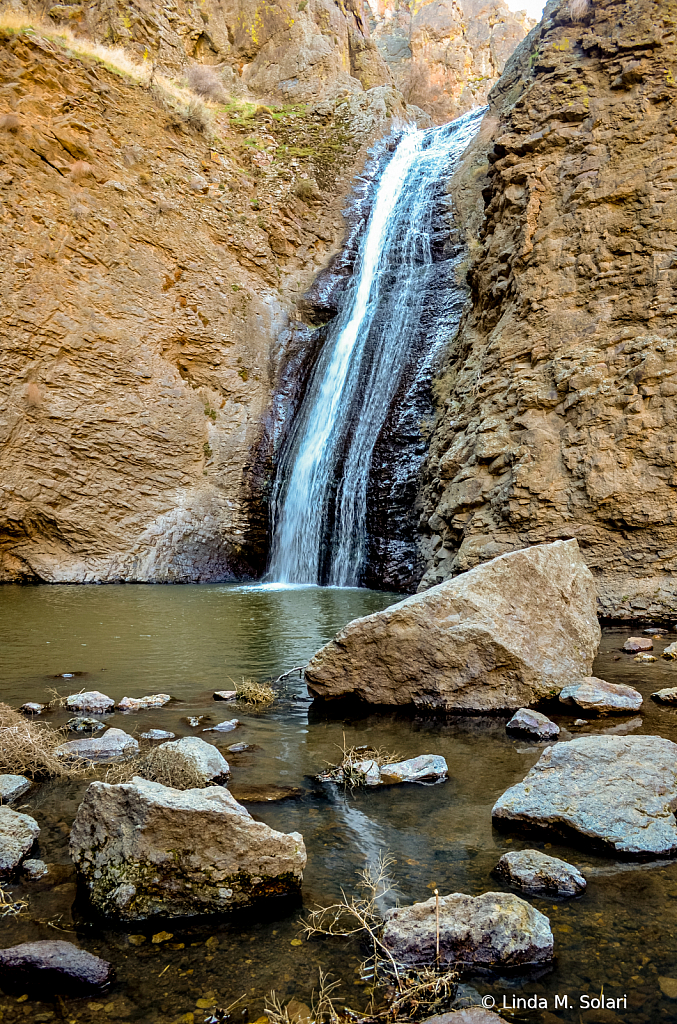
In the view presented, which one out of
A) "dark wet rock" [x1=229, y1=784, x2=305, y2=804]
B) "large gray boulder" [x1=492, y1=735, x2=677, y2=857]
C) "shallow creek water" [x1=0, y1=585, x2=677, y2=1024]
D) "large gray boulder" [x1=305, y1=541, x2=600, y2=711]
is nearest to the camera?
"shallow creek water" [x1=0, y1=585, x2=677, y2=1024]

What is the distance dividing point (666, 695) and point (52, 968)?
391cm

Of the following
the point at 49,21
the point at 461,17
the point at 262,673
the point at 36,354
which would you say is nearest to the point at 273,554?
the point at 36,354

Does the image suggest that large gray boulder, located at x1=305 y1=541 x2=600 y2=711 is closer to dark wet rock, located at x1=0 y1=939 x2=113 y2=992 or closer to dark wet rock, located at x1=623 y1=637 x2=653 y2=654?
dark wet rock, located at x1=623 y1=637 x2=653 y2=654

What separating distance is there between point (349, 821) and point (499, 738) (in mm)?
1407

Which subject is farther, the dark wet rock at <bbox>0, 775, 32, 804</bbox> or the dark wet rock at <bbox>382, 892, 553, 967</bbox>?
→ the dark wet rock at <bbox>0, 775, 32, 804</bbox>

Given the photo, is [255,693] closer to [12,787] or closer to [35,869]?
[12,787]

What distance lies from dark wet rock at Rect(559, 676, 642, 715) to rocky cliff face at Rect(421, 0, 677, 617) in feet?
10.8

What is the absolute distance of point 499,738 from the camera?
12.9ft

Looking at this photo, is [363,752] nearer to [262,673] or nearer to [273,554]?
[262,673]

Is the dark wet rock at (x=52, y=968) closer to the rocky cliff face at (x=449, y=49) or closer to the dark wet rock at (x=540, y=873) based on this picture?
the dark wet rock at (x=540, y=873)

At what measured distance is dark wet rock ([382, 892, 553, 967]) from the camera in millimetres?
1845

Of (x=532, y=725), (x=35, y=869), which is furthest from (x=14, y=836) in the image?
(x=532, y=725)

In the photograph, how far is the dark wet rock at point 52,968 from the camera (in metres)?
1.77

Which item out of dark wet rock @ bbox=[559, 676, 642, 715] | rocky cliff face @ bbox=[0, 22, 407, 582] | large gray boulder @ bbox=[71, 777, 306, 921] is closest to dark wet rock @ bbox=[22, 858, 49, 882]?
large gray boulder @ bbox=[71, 777, 306, 921]
